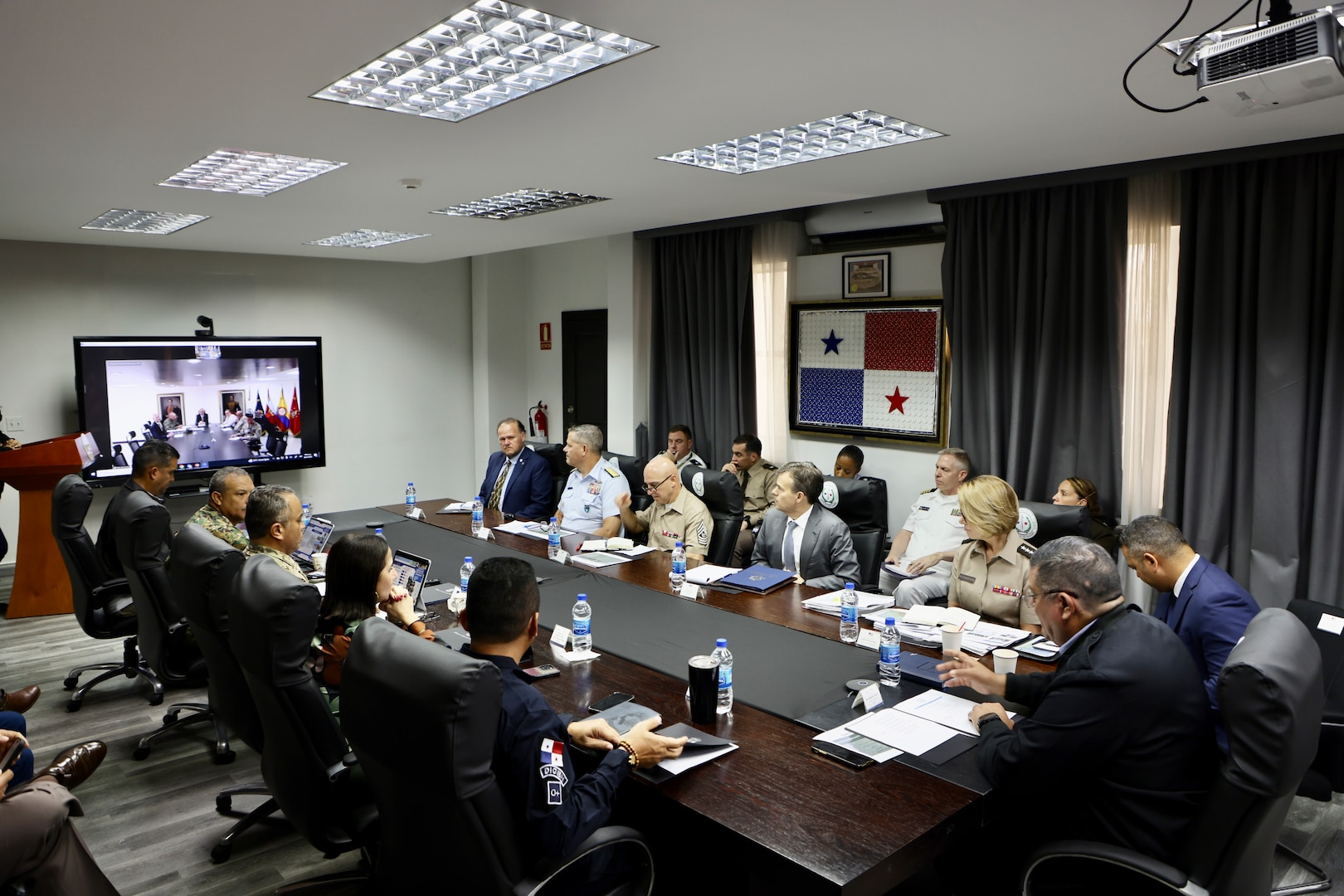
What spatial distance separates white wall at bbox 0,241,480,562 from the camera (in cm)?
674

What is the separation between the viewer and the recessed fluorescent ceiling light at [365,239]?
21.7ft

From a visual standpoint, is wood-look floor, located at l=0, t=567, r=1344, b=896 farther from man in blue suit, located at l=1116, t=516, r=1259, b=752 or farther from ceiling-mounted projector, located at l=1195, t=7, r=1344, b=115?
ceiling-mounted projector, located at l=1195, t=7, r=1344, b=115

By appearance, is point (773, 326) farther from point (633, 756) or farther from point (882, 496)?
point (633, 756)

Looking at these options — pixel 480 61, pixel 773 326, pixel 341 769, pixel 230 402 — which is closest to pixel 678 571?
pixel 341 769

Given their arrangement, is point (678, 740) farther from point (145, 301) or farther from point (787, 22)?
point (145, 301)

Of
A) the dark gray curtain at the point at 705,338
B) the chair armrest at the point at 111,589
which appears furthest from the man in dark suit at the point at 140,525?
the dark gray curtain at the point at 705,338

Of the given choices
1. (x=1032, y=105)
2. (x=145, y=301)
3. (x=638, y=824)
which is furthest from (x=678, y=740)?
(x=145, y=301)

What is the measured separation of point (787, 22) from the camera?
232cm

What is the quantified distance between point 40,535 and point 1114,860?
6.50 m

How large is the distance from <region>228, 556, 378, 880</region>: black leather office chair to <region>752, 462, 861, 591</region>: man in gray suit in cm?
215

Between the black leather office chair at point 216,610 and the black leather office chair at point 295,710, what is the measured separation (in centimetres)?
24

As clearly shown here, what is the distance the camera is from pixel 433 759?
1.67 meters

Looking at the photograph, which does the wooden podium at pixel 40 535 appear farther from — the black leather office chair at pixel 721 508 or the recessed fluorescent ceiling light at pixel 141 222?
the black leather office chair at pixel 721 508

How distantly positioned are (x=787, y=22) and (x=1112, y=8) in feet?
2.61
